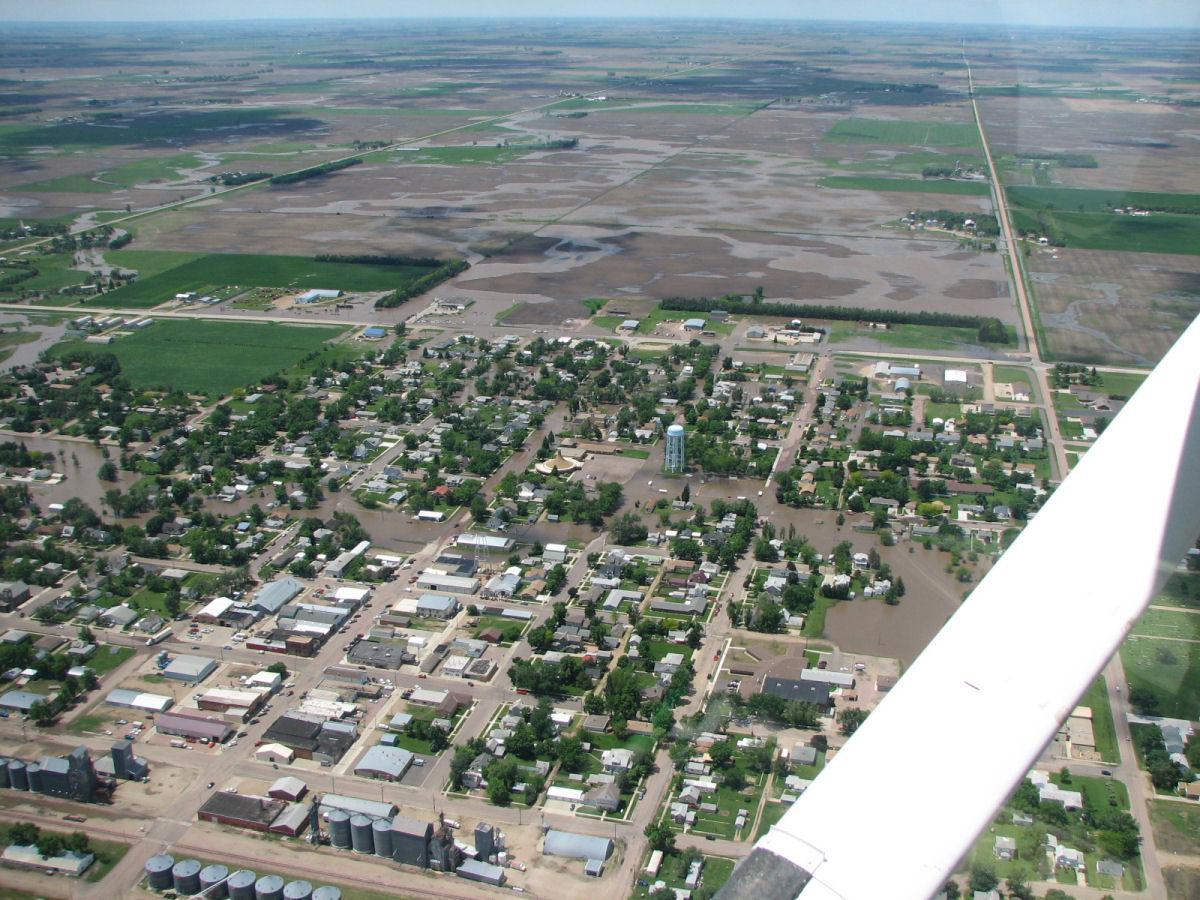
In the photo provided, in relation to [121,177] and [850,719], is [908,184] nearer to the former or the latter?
[121,177]

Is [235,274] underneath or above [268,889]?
above

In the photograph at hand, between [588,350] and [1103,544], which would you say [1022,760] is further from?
[588,350]

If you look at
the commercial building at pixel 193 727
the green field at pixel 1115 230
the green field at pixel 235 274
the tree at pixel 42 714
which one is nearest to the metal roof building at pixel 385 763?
the commercial building at pixel 193 727

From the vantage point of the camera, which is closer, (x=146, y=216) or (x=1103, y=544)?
(x=1103, y=544)

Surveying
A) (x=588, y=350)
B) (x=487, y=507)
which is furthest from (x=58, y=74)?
(x=487, y=507)

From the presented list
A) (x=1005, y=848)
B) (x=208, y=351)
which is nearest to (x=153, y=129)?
(x=208, y=351)

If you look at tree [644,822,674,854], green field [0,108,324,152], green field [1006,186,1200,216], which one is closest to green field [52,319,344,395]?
tree [644,822,674,854]
